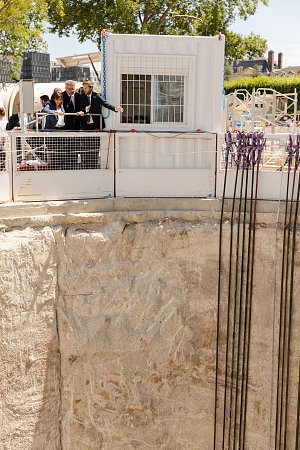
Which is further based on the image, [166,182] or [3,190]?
[166,182]

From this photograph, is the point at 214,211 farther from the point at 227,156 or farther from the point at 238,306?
the point at 238,306

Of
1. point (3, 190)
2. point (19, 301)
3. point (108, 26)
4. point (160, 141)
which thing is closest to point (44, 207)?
point (3, 190)

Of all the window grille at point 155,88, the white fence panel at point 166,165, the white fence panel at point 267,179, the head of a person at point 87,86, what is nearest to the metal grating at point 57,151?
the white fence panel at point 166,165

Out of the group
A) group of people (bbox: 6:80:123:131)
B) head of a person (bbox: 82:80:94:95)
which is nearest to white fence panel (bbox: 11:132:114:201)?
group of people (bbox: 6:80:123:131)

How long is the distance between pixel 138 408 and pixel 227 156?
15.8 ft

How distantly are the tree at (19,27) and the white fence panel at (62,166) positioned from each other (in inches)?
567

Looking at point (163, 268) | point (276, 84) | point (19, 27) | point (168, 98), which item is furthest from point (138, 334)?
point (276, 84)

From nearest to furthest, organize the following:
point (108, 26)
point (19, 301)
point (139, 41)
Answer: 1. point (19, 301)
2. point (139, 41)
3. point (108, 26)

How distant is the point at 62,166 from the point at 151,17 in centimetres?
2293

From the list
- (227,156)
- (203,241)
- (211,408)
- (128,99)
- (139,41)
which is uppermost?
(139,41)

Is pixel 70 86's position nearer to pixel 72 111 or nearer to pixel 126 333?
pixel 72 111

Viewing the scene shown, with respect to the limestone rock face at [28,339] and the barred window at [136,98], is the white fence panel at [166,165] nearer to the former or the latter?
the barred window at [136,98]

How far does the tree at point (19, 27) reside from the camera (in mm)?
24906

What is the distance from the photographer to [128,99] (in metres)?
11.3
